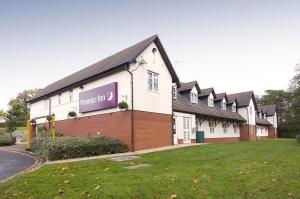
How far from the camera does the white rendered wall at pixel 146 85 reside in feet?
67.5

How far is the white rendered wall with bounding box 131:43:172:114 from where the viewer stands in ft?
67.5

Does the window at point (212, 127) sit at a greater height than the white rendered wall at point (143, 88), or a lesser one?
lesser

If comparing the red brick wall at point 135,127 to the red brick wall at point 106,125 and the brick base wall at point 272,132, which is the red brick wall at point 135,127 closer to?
the red brick wall at point 106,125

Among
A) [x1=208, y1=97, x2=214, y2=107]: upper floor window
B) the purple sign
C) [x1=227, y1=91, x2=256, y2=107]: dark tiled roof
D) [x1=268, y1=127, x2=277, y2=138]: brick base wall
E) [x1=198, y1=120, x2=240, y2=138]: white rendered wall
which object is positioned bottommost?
[x1=268, y1=127, x2=277, y2=138]: brick base wall

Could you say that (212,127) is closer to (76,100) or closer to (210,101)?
(210,101)

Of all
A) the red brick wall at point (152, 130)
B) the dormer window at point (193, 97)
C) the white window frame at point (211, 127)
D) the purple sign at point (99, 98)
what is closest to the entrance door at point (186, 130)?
the red brick wall at point (152, 130)

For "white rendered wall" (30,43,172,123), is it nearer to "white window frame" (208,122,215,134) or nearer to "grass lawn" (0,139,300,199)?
"grass lawn" (0,139,300,199)

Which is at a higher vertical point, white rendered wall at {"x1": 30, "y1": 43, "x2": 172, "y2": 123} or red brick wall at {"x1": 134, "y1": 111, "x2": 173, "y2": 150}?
white rendered wall at {"x1": 30, "y1": 43, "x2": 172, "y2": 123}

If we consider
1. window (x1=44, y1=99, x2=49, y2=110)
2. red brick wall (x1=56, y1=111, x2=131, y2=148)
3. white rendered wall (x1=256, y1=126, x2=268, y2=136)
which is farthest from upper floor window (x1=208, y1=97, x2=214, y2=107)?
window (x1=44, y1=99, x2=49, y2=110)

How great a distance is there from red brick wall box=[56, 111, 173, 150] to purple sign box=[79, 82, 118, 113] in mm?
736

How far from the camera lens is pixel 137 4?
55.8ft

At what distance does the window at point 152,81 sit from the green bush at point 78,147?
5.30 meters

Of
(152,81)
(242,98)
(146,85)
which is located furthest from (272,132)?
(146,85)

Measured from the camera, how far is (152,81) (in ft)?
72.9
